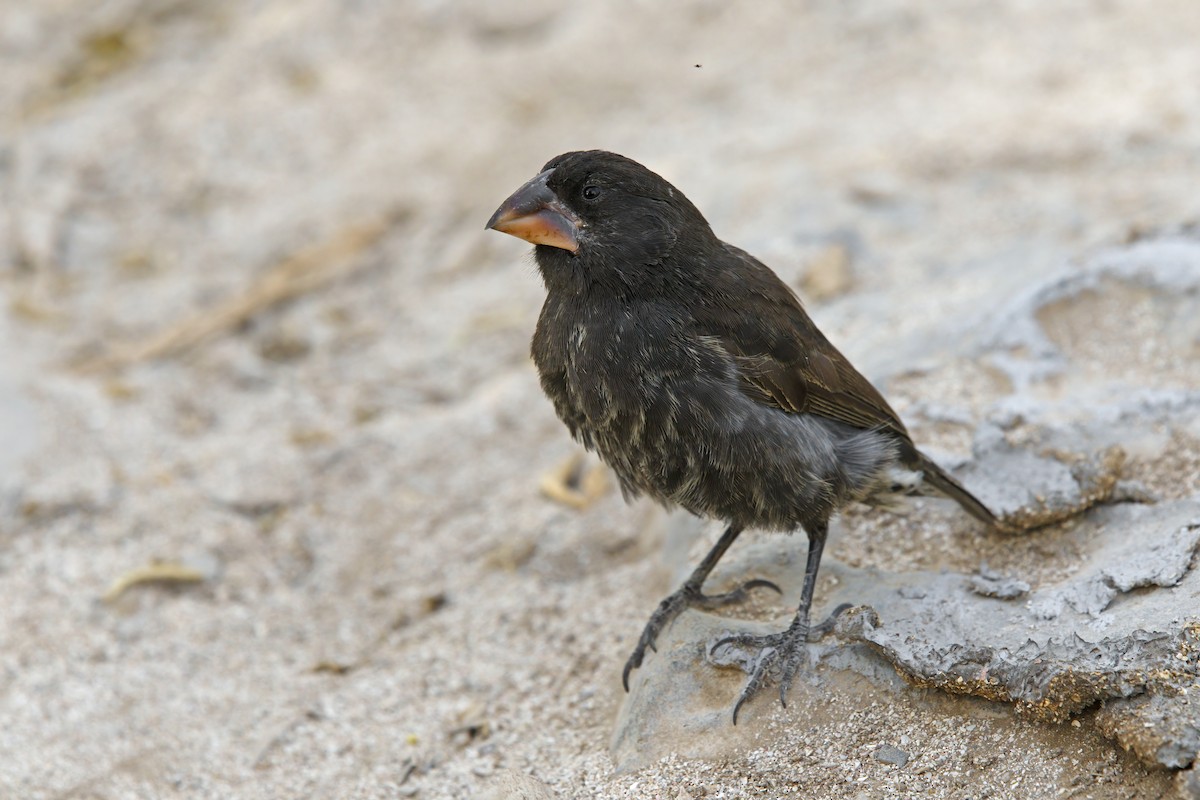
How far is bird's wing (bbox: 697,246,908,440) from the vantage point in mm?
3314

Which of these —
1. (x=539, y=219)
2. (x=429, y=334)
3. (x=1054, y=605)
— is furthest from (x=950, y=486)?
(x=429, y=334)

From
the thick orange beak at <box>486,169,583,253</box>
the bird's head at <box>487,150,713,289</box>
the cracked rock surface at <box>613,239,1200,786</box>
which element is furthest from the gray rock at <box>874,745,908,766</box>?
the thick orange beak at <box>486,169,583,253</box>

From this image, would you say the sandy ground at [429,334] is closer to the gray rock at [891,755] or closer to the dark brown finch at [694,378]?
the gray rock at [891,755]

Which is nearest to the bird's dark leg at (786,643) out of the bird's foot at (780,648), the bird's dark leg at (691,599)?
the bird's foot at (780,648)

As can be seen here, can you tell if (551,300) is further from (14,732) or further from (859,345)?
(14,732)

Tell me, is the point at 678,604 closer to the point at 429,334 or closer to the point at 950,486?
the point at 950,486

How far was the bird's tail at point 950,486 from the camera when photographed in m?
3.48

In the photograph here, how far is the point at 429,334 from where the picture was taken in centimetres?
605

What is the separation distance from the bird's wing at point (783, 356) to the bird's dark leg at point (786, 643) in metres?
0.35

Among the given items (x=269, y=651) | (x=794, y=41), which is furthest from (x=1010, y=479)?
(x=794, y=41)

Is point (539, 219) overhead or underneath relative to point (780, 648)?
overhead

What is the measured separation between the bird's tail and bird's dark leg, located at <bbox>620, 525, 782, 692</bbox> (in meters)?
0.56

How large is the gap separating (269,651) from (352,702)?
561mm

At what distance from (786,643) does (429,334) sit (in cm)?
328
